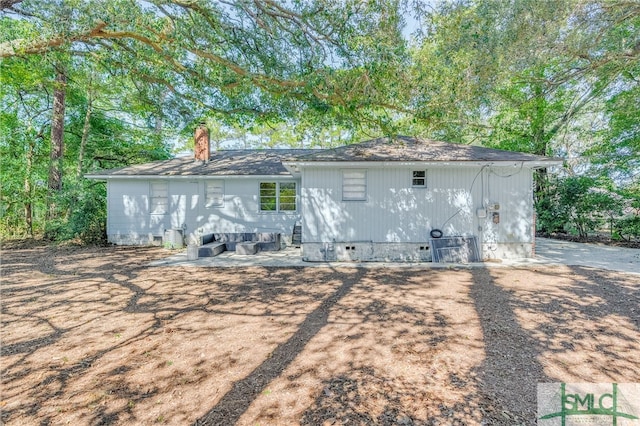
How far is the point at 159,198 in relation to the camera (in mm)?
12719

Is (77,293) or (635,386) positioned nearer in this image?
(635,386)

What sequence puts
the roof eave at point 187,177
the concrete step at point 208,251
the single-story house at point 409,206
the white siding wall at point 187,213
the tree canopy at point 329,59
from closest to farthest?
the tree canopy at point 329,59, the single-story house at point 409,206, the concrete step at point 208,251, the roof eave at point 187,177, the white siding wall at point 187,213

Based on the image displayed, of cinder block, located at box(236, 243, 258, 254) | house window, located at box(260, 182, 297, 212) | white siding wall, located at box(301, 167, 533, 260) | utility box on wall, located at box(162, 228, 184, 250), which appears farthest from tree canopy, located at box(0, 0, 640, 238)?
cinder block, located at box(236, 243, 258, 254)

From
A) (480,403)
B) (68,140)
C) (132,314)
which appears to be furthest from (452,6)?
(68,140)

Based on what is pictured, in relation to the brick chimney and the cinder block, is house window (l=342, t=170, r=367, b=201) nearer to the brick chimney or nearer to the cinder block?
the cinder block

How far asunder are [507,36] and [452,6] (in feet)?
7.88

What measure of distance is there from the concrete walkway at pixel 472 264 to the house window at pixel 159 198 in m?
3.16

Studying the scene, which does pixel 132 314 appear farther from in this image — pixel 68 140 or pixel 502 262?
pixel 68 140

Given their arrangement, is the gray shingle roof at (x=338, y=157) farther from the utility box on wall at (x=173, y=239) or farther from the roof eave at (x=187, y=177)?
the utility box on wall at (x=173, y=239)

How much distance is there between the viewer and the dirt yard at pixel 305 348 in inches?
101

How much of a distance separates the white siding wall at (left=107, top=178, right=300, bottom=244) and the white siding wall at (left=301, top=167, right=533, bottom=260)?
11.5 feet

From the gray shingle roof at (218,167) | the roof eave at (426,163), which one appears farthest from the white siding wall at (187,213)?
the roof eave at (426,163)

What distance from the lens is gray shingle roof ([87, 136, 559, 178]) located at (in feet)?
28.3

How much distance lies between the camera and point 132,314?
15.7ft
